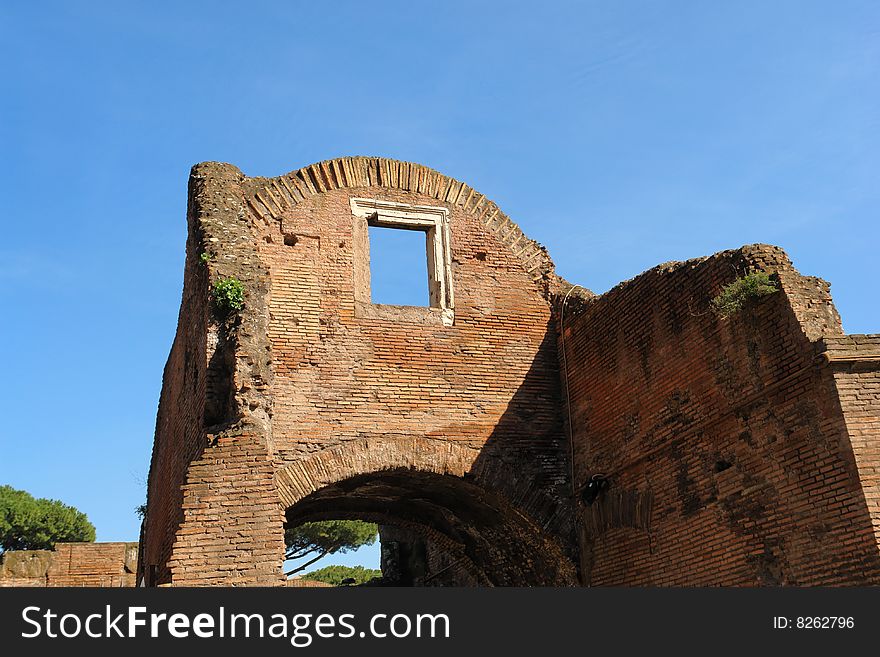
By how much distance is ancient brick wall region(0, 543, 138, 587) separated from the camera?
16.0 m

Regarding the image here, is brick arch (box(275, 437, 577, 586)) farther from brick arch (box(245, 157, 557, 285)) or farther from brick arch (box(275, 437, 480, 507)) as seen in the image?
brick arch (box(245, 157, 557, 285))

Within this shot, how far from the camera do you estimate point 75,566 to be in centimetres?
1614

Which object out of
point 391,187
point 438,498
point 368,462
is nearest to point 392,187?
point 391,187

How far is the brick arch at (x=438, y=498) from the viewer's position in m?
9.79

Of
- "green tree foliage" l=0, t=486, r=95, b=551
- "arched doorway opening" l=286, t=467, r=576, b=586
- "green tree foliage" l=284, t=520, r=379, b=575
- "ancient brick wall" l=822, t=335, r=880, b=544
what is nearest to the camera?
"ancient brick wall" l=822, t=335, r=880, b=544

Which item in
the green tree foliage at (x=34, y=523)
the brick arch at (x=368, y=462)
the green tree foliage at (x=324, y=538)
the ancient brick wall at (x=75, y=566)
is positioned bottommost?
the brick arch at (x=368, y=462)

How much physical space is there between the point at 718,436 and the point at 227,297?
16.4ft

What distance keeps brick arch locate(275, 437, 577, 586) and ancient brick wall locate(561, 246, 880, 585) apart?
818 millimetres

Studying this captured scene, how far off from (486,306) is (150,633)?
667 centimetres

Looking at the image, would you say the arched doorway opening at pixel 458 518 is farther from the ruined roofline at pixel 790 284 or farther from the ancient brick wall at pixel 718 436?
the ruined roofline at pixel 790 284

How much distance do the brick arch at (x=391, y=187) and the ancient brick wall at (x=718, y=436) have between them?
124 centimetres

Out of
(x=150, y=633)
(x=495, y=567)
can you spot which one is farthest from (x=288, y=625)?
(x=495, y=567)

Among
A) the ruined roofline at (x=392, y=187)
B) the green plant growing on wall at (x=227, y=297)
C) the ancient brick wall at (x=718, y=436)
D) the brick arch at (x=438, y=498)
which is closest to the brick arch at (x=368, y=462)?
the brick arch at (x=438, y=498)

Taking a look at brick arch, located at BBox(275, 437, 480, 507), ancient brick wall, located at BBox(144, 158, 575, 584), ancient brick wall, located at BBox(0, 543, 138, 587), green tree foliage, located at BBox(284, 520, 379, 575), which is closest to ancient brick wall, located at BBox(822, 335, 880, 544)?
Result: ancient brick wall, located at BBox(144, 158, 575, 584)
